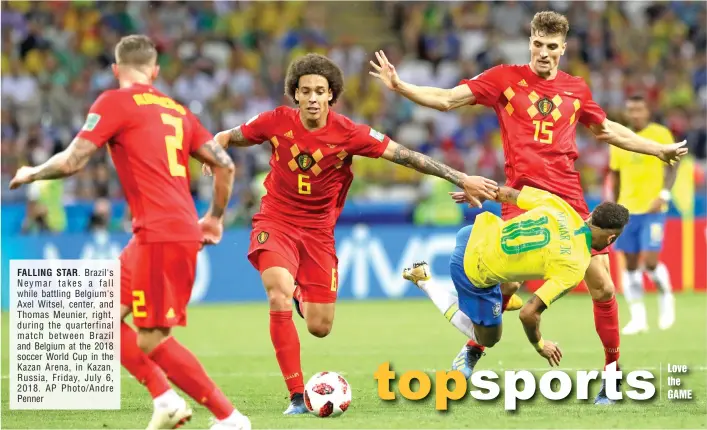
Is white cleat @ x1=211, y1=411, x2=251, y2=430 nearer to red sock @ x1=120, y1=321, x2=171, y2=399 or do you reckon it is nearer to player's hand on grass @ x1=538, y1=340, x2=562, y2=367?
red sock @ x1=120, y1=321, x2=171, y2=399

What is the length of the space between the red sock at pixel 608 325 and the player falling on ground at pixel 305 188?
1339 millimetres

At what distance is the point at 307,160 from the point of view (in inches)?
345

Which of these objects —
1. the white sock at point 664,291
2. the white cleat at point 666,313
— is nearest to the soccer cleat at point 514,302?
the white cleat at point 666,313

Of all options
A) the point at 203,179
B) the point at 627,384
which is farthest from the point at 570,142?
the point at 203,179

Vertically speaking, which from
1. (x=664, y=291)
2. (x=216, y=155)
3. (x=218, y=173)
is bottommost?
(x=664, y=291)

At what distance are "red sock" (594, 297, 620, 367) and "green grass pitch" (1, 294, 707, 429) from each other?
32cm

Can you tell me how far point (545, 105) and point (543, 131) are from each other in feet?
0.61

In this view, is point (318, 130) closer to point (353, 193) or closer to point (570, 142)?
point (570, 142)

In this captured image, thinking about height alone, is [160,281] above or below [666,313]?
above

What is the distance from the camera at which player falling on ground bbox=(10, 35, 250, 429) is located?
7.04m

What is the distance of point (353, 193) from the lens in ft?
65.7

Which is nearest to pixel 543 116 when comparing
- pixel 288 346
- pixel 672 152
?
pixel 672 152

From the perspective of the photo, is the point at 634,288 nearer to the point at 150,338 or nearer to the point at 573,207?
the point at 573,207

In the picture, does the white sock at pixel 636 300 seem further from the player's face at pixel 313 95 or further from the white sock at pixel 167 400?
the white sock at pixel 167 400
